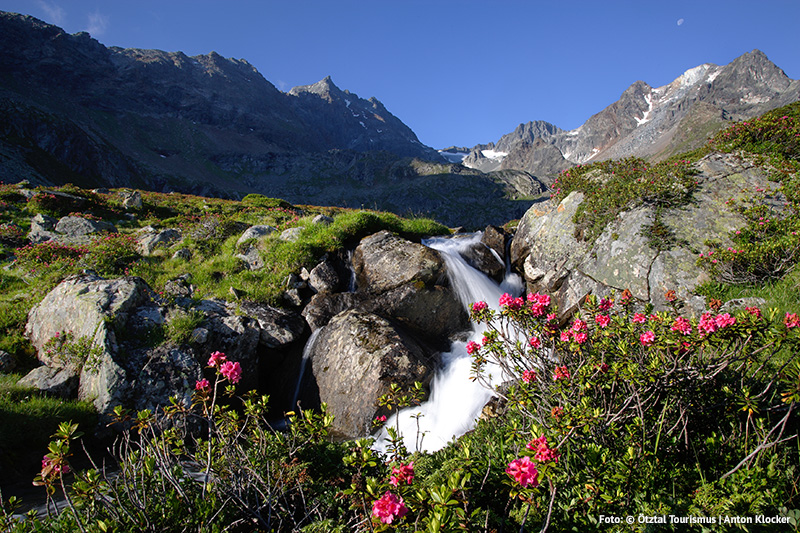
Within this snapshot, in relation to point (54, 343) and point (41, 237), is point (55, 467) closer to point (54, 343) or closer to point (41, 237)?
point (54, 343)

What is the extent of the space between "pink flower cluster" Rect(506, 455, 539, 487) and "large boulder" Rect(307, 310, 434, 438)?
5.30 metres

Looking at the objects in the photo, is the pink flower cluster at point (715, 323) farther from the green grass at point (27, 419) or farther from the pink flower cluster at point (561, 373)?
the green grass at point (27, 419)

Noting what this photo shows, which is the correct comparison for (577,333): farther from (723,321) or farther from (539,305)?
(723,321)

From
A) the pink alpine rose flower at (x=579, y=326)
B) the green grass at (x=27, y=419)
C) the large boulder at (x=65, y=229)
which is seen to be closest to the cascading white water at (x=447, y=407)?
the pink alpine rose flower at (x=579, y=326)

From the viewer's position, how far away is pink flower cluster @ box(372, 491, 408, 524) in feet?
6.09

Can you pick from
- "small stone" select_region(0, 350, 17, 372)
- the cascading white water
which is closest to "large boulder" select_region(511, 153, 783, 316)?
the cascading white water

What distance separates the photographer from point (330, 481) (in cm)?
364

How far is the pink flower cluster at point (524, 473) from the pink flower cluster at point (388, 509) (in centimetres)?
67

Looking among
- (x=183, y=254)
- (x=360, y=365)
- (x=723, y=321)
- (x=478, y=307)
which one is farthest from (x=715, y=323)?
(x=183, y=254)

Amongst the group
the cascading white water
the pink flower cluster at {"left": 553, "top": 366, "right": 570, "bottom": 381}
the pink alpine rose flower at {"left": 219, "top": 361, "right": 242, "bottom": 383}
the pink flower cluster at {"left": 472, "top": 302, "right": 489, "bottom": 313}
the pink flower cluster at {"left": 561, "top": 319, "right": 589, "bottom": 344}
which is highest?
the pink alpine rose flower at {"left": 219, "top": 361, "right": 242, "bottom": 383}

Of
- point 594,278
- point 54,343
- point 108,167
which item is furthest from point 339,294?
point 108,167

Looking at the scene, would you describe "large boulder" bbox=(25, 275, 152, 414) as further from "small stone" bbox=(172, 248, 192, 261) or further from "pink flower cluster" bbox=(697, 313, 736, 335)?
"pink flower cluster" bbox=(697, 313, 736, 335)

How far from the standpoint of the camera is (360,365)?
26.3 feet

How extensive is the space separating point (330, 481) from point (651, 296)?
8.47 meters
